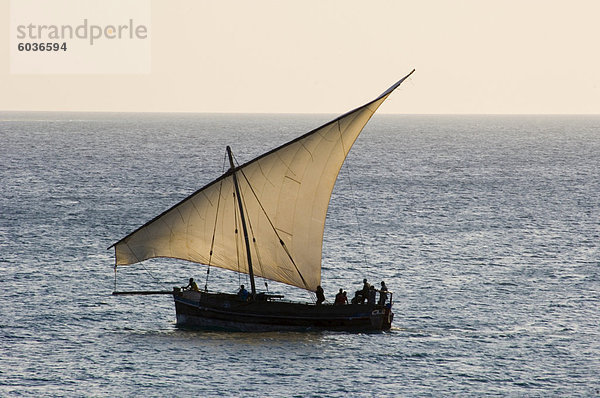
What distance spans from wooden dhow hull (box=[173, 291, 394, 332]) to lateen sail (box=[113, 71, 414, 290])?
1677 millimetres

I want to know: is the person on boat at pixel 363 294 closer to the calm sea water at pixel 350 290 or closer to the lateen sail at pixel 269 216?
the calm sea water at pixel 350 290

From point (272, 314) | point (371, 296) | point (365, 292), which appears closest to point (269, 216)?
point (272, 314)

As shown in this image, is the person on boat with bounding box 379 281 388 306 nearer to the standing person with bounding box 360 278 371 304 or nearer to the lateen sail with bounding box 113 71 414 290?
the standing person with bounding box 360 278 371 304

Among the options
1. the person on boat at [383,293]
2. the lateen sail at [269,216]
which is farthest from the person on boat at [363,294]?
the lateen sail at [269,216]

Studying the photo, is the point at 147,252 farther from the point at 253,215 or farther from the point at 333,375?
the point at 333,375

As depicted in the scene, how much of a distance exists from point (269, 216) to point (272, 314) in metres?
5.16

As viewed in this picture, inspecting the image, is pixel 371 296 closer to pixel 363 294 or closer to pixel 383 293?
pixel 363 294

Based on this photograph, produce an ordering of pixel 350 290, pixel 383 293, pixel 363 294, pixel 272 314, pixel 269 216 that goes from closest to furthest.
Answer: pixel 269 216 → pixel 383 293 → pixel 272 314 → pixel 363 294 → pixel 350 290

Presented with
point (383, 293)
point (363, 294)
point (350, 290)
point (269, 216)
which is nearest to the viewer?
point (269, 216)

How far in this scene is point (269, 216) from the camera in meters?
49.9

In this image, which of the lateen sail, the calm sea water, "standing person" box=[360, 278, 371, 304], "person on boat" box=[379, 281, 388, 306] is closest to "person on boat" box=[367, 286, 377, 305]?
"standing person" box=[360, 278, 371, 304]

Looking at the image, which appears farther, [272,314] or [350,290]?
[350,290]

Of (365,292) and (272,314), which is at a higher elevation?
(365,292)

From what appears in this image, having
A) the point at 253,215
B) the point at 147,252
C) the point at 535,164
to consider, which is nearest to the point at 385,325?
the point at 253,215
